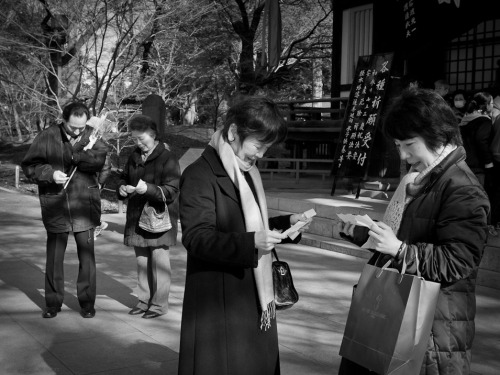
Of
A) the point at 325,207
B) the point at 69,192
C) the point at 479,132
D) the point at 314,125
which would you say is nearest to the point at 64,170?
the point at 69,192

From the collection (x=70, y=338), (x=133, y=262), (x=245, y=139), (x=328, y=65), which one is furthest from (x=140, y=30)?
(x=328, y=65)

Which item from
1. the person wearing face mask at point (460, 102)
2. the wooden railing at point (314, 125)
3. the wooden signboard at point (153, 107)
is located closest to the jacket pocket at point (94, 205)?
the person wearing face mask at point (460, 102)

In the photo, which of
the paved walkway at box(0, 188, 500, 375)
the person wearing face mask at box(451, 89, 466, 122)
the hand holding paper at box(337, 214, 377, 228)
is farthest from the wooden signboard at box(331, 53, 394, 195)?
the hand holding paper at box(337, 214, 377, 228)

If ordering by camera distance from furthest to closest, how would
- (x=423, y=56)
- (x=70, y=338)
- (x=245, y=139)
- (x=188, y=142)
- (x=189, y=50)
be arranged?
1. (x=188, y=142)
2. (x=189, y=50)
3. (x=423, y=56)
4. (x=70, y=338)
5. (x=245, y=139)

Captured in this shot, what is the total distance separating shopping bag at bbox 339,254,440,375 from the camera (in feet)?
8.43

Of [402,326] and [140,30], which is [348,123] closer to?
[140,30]

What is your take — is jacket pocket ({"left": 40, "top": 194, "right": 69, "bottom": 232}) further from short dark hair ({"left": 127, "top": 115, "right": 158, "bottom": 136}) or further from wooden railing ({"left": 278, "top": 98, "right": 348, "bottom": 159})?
wooden railing ({"left": 278, "top": 98, "right": 348, "bottom": 159})

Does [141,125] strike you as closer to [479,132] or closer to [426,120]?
[426,120]

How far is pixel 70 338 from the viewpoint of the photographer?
5559 millimetres

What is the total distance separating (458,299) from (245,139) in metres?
1.17

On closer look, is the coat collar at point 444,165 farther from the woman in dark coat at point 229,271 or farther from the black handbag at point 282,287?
the black handbag at point 282,287

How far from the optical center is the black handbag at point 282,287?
324 cm

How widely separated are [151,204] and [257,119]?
10.3 ft

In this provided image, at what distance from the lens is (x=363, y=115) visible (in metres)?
11.3
